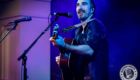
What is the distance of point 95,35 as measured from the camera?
6.17ft

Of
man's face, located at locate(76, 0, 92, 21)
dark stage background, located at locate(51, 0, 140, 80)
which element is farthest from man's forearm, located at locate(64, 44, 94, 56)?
dark stage background, located at locate(51, 0, 140, 80)

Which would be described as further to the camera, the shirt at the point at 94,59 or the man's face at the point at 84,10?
the man's face at the point at 84,10

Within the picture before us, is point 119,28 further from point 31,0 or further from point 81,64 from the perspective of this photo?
point 31,0

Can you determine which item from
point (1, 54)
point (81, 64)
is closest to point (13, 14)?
point (1, 54)

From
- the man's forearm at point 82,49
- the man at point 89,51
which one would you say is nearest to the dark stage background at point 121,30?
the man at point 89,51

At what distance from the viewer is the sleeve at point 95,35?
185 centimetres

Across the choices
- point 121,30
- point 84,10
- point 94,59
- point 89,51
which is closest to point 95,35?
point 89,51

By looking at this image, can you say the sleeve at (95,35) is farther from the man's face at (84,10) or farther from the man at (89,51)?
the man's face at (84,10)

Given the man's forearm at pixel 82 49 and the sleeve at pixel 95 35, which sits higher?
the sleeve at pixel 95 35

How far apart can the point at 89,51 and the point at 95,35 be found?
0.20 metres

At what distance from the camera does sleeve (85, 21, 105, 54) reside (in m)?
1.85

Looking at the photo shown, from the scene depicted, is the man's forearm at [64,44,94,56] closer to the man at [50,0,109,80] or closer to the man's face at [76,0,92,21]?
the man at [50,0,109,80]

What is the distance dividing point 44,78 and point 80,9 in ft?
6.89

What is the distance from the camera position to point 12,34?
3787 millimetres
